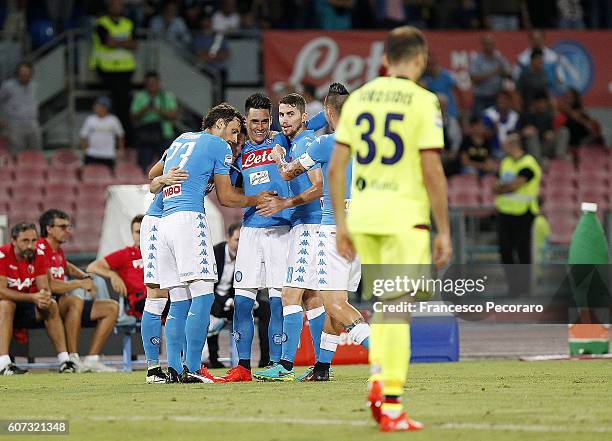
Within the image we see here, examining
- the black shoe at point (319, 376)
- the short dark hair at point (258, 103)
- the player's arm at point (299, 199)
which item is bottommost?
the black shoe at point (319, 376)

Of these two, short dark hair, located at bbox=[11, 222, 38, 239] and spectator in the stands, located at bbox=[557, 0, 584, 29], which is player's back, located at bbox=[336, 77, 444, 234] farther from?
spectator in the stands, located at bbox=[557, 0, 584, 29]

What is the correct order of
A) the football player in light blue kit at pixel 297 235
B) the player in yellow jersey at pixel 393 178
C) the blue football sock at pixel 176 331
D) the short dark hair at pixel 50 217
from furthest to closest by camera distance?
the short dark hair at pixel 50 217
the football player in light blue kit at pixel 297 235
the blue football sock at pixel 176 331
the player in yellow jersey at pixel 393 178

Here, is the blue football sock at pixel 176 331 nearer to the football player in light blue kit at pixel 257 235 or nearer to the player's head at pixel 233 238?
the football player in light blue kit at pixel 257 235

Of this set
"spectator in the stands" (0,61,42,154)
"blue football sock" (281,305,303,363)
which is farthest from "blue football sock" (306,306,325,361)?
"spectator in the stands" (0,61,42,154)

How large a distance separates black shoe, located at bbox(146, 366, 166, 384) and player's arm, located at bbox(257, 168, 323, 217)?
1.57 meters

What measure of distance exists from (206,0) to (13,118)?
14.4 feet

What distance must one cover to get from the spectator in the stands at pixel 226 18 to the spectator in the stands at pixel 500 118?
4.70m

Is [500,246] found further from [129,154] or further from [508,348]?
[129,154]

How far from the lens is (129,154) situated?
2191cm

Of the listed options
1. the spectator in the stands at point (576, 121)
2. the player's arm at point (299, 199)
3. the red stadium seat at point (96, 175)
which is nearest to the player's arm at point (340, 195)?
the player's arm at point (299, 199)

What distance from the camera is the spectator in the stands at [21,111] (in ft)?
70.3

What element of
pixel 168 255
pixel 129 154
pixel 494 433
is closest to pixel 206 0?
pixel 129 154

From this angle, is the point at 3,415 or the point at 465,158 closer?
the point at 3,415

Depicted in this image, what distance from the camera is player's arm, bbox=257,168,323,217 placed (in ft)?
34.9
